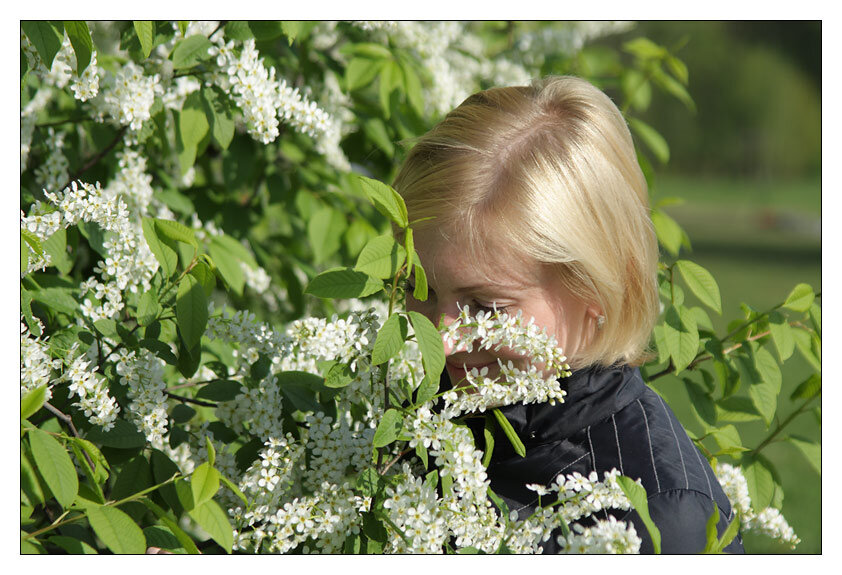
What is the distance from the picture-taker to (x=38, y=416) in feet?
4.86

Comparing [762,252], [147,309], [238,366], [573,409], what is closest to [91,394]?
[147,309]

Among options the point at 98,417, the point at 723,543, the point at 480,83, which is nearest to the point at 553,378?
the point at 723,543

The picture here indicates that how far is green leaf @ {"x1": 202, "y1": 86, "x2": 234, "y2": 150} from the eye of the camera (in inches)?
71.2

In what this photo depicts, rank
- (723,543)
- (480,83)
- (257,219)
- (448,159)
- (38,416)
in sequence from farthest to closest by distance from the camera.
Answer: (480,83)
(257,219)
(448,159)
(38,416)
(723,543)

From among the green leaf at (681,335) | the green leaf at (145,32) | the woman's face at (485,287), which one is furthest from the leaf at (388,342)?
the green leaf at (145,32)

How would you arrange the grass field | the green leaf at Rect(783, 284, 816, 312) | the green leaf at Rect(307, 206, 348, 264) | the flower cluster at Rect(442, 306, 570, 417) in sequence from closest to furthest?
1. the flower cluster at Rect(442, 306, 570, 417)
2. the green leaf at Rect(783, 284, 816, 312)
3. the green leaf at Rect(307, 206, 348, 264)
4. the grass field

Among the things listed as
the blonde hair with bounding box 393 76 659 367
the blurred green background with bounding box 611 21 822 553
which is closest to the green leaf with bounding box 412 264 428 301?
the blonde hair with bounding box 393 76 659 367

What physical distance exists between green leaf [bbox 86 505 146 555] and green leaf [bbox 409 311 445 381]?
541mm

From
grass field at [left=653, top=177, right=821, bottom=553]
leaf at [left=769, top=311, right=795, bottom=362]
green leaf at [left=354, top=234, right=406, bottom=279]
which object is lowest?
grass field at [left=653, top=177, right=821, bottom=553]

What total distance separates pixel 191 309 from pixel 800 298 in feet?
4.37

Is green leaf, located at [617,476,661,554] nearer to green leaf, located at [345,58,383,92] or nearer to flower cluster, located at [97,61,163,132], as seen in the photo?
flower cluster, located at [97,61,163,132]

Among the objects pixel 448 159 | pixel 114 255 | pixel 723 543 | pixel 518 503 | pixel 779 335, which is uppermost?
pixel 448 159
